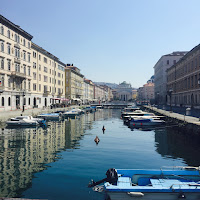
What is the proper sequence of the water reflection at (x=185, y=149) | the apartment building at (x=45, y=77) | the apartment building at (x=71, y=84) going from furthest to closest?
1. the apartment building at (x=71, y=84)
2. the apartment building at (x=45, y=77)
3. the water reflection at (x=185, y=149)

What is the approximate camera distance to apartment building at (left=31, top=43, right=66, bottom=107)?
73125 mm

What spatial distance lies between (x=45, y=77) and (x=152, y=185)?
76127mm

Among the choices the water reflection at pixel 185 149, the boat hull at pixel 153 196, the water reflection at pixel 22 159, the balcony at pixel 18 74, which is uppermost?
the balcony at pixel 18 74

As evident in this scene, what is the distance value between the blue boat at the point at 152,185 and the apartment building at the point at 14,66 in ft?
154

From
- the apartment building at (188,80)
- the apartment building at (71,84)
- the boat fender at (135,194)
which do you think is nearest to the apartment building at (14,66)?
the apartment building at (71,84)

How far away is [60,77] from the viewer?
101 m

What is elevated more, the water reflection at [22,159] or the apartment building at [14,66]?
the apartment building at [14,66]

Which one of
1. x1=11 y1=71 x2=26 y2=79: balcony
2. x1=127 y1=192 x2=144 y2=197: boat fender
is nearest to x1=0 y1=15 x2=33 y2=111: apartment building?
x1=11 y1=71 x2=26 y2=79: balcony

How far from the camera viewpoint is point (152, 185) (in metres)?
11.1

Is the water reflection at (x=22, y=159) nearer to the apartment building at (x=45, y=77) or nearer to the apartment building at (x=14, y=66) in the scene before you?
the apartment building at (x=14, y=66)

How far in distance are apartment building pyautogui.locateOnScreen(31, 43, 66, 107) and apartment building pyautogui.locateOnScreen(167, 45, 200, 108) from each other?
44.3 meters

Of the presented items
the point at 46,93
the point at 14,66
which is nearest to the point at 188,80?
the point at 46,93

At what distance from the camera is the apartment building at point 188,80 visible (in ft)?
195

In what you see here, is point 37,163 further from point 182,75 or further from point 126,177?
point 182,75
